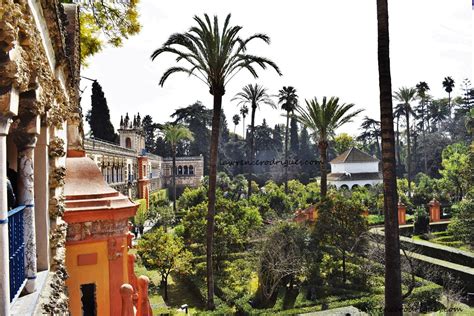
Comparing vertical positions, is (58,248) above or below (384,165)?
below

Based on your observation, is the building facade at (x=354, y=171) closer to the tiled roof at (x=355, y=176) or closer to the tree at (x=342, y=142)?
the tiled roof at (x=355, y=176)

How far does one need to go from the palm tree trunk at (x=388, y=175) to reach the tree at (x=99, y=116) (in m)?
37.4

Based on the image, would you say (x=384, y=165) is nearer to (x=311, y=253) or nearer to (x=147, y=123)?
(x=311, y=253)

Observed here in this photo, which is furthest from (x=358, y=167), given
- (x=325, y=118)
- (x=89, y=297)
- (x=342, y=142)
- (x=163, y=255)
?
(x=89, y=297)

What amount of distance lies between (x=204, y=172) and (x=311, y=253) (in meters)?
48.3

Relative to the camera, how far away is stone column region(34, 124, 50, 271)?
13.2 ft

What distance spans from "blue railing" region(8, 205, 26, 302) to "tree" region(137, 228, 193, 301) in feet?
52.6

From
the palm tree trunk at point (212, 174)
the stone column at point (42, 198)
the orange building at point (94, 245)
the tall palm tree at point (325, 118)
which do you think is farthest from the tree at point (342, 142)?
the stone column at point (42, 198)

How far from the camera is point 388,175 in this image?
855cm

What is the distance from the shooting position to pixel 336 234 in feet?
65.2

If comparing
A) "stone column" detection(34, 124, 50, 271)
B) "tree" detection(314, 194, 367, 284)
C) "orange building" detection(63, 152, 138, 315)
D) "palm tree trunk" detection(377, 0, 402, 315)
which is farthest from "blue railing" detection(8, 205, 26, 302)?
"tree" detection(314, 194, 367, 284)

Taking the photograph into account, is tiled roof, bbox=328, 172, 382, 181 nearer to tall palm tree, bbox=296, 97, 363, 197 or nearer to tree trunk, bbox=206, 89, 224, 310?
tall palm tree, bbox=296, 97, 363, 197

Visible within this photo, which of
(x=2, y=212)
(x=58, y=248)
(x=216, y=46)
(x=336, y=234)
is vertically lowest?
(x=336, y=234)

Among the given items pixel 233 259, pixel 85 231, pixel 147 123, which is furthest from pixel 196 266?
pixel 147 123
